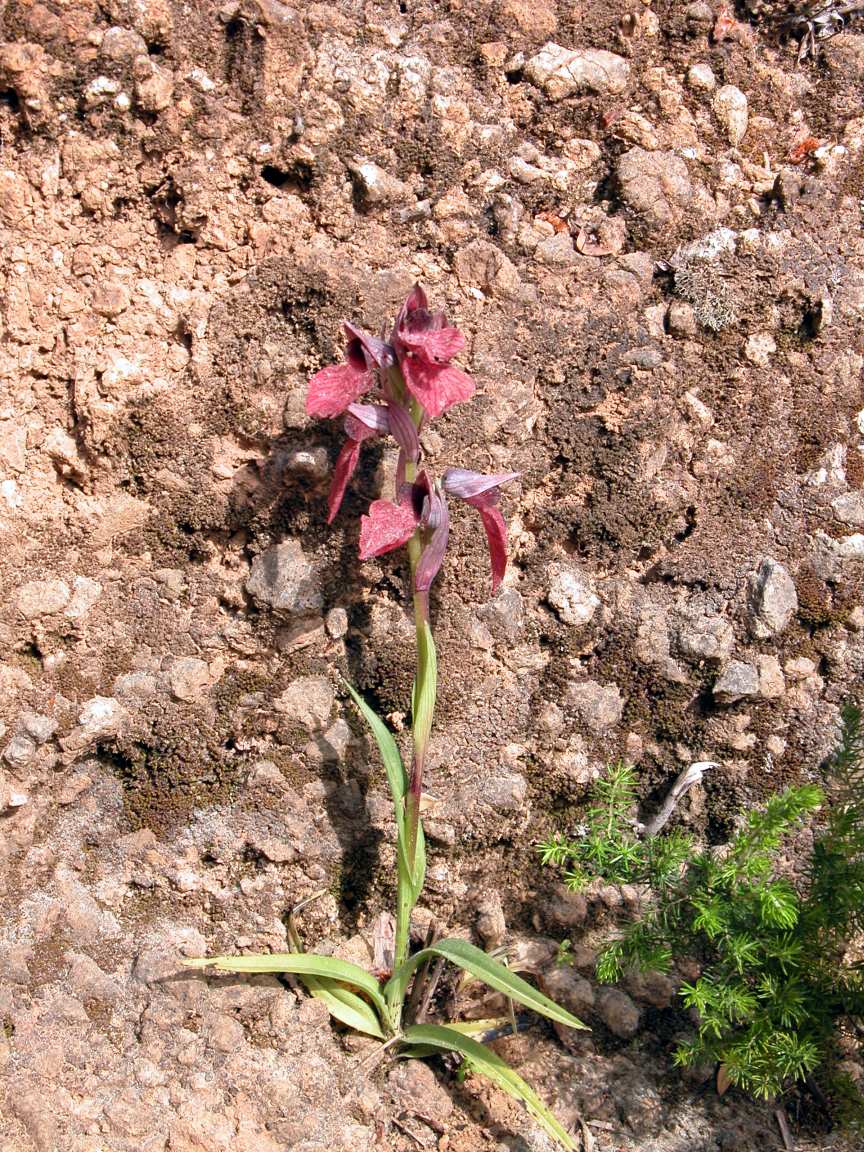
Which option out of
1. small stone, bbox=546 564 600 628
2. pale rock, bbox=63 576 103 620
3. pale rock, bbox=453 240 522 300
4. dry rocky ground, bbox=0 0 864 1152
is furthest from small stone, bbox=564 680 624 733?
pale rock, bbox=63 576 103 620

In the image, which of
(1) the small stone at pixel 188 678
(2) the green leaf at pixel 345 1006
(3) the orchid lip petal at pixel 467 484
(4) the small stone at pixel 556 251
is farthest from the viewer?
(4) the small stone at pixel 556 251

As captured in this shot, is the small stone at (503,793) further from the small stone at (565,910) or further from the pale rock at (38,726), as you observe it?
the pale rock at (38,726)

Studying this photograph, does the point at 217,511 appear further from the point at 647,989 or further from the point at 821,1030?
the point at 821,1030

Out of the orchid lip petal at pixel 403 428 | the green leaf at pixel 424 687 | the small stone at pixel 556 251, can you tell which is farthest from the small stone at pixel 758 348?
the green leaf at pixel 424 687

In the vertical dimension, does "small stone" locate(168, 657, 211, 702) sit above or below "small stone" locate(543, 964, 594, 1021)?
above

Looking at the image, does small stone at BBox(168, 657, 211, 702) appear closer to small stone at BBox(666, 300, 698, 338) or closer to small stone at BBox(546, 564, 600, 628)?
small stone at BBox(546, 564, 600, 628)

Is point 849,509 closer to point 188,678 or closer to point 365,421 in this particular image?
point 365,421
